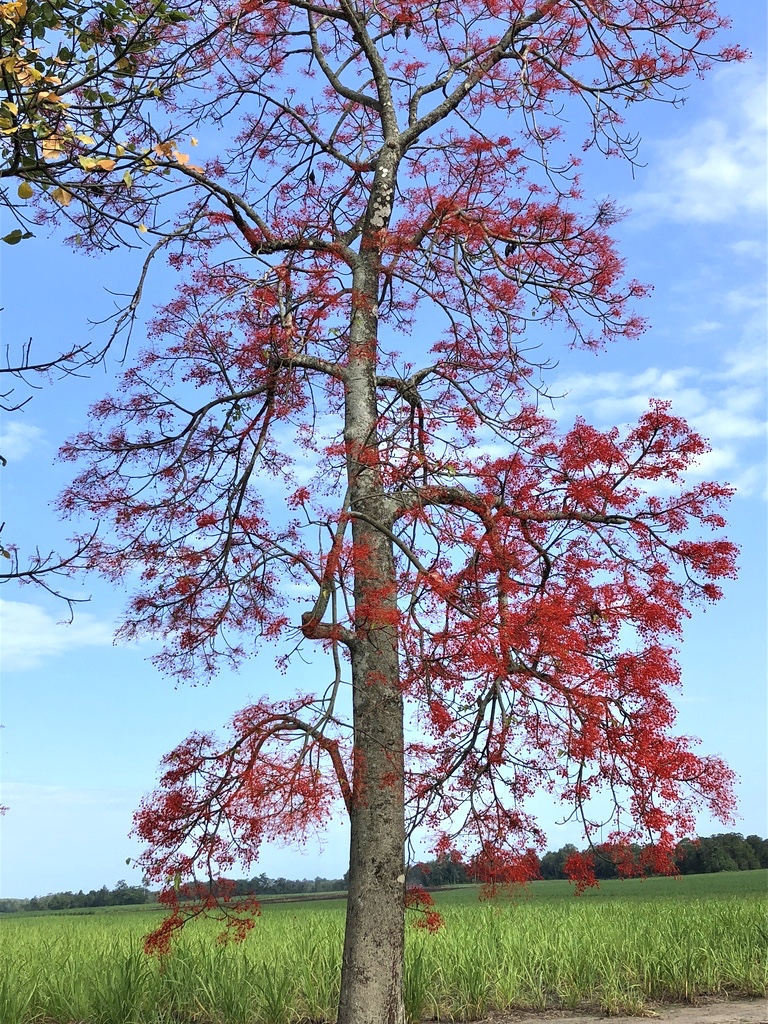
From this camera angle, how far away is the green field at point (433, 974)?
29.3 ft

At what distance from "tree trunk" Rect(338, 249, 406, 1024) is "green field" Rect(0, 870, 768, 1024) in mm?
1222

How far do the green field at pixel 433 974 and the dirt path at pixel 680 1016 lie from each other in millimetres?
177

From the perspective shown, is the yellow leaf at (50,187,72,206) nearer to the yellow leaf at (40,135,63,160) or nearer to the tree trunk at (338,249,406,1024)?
the yellow leaf at (40,135,63,160)

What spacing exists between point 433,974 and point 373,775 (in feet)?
11.6

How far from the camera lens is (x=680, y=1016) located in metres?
8.76

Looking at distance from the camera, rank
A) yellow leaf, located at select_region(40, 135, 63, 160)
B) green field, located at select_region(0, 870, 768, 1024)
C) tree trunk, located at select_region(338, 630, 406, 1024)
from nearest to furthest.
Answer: yellow leaf, located at select_region(40, 135, 63, 160), tree trunk, located at select_region(338, 630, 406, 1024), green field, located at select_region(0, 870, 768, 1024)

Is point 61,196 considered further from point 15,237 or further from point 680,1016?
point 680,1016

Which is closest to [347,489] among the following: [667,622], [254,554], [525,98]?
[254,554]

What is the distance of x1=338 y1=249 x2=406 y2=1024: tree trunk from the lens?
6891mm

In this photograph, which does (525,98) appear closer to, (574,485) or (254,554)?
(574,485)

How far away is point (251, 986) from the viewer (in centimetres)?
911

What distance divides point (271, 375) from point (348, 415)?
102 centimetres

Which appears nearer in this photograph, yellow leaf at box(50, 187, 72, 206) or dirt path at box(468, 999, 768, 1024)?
yellow leaf at box(50, 187, 72, 206)

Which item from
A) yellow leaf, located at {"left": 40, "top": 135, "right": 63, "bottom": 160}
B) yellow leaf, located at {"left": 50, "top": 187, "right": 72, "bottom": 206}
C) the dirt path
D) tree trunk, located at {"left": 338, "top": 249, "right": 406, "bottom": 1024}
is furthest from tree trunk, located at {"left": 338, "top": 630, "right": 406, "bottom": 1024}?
yellow leaf, located at {"left": 40, "top": 135, "right": 63, "bottom": 160}
